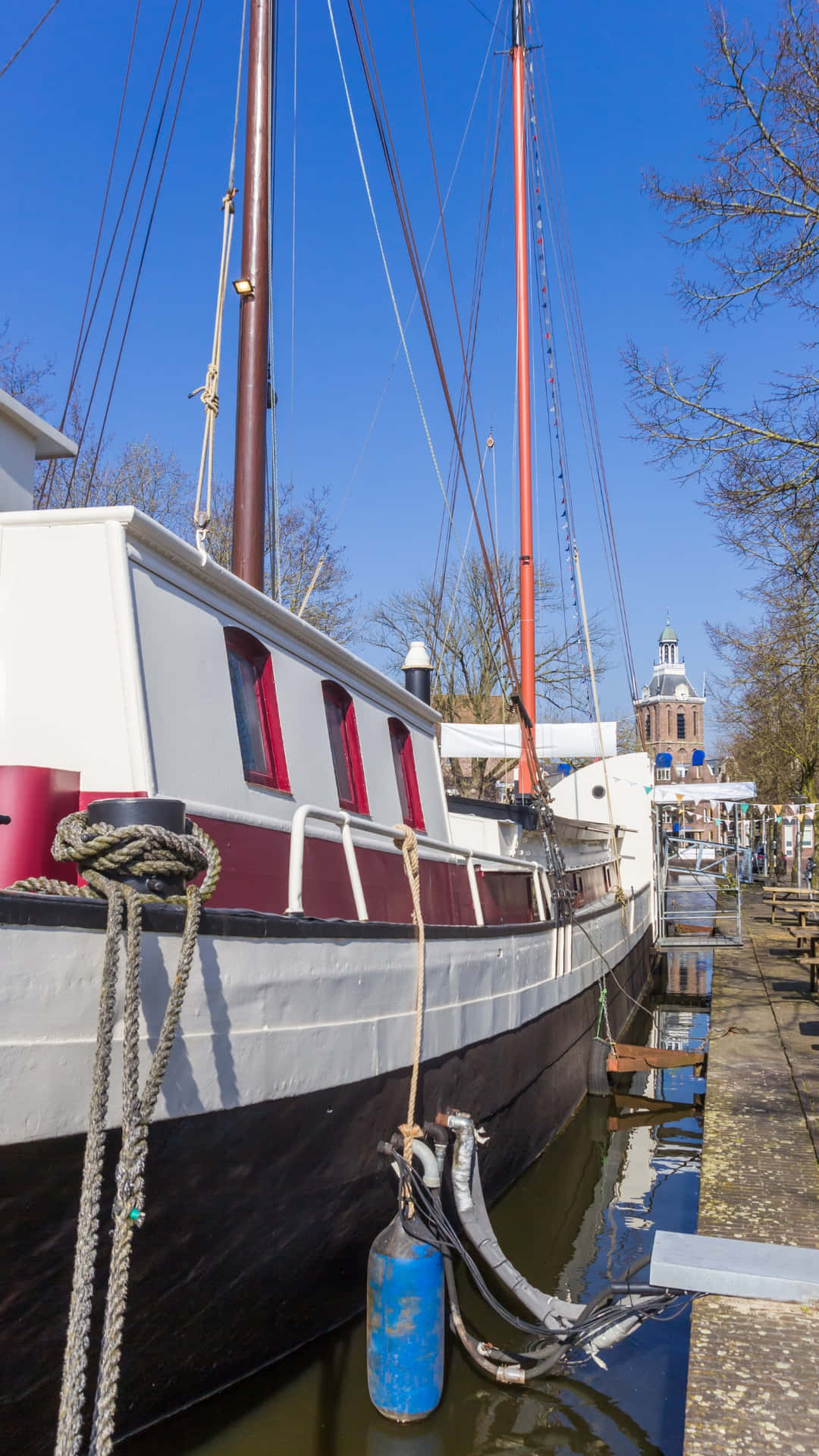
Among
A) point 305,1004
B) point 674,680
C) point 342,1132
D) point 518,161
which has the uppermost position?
point 674,680

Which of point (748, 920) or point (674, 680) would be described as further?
point (674, 680)

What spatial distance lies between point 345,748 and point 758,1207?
3.64 metres

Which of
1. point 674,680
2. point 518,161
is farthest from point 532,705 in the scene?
point 674,680

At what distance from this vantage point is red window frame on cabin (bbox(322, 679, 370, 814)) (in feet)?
22.0

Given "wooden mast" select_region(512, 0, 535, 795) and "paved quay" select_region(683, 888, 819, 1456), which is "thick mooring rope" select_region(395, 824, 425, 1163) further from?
"wooden mast" select_region(512, 0, 535, 795)

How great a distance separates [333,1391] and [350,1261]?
559mm

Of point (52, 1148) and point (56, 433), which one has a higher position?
point (56, 433)

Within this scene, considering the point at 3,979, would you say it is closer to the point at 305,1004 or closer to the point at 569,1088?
the point at 305,1004

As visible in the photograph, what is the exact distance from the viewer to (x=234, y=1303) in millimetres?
4496

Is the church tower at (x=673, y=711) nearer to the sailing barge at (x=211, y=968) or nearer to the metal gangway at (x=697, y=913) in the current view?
the metal gangway at (x=697, y=913)

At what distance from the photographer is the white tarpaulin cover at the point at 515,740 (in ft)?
48.7

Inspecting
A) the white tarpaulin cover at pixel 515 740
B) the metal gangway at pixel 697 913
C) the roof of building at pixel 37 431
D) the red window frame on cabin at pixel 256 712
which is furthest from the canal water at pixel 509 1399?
the metal gangway at pixel 697 913

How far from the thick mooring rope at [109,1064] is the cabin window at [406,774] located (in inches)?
153

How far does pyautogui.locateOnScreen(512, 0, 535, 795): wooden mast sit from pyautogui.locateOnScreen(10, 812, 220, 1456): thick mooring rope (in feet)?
35.9
